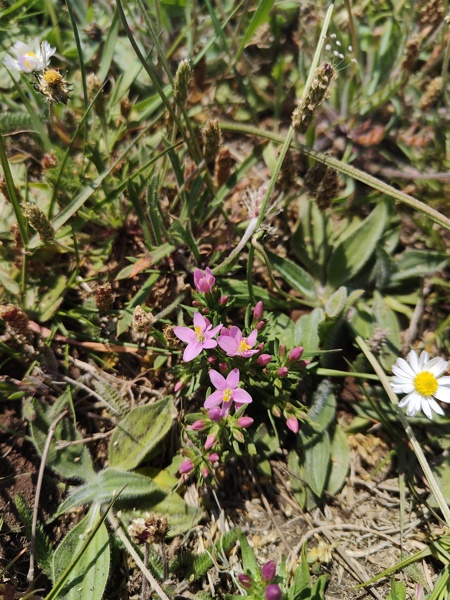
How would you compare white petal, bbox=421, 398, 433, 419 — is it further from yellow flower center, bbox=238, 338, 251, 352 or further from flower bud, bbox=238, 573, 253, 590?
flower bud, bbox=238, 573, 253, 590

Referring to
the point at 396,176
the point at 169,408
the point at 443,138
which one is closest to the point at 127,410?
the point at 169,408

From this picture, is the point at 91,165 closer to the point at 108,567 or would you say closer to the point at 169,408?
the point at 169,408

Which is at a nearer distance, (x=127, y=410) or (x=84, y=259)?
(x=127, y=410)

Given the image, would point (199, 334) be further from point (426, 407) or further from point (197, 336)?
point (426, 407)

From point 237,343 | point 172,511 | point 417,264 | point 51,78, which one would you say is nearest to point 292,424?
point 237,343

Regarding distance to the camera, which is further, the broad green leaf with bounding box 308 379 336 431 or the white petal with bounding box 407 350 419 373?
the broad green leaf with bounding box 308 379 336 431

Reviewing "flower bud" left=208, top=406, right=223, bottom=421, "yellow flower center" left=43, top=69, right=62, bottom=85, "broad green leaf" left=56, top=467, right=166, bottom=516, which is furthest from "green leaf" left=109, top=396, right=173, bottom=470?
"yellow flower center" left=43, top=69, right=62, bottom=85
